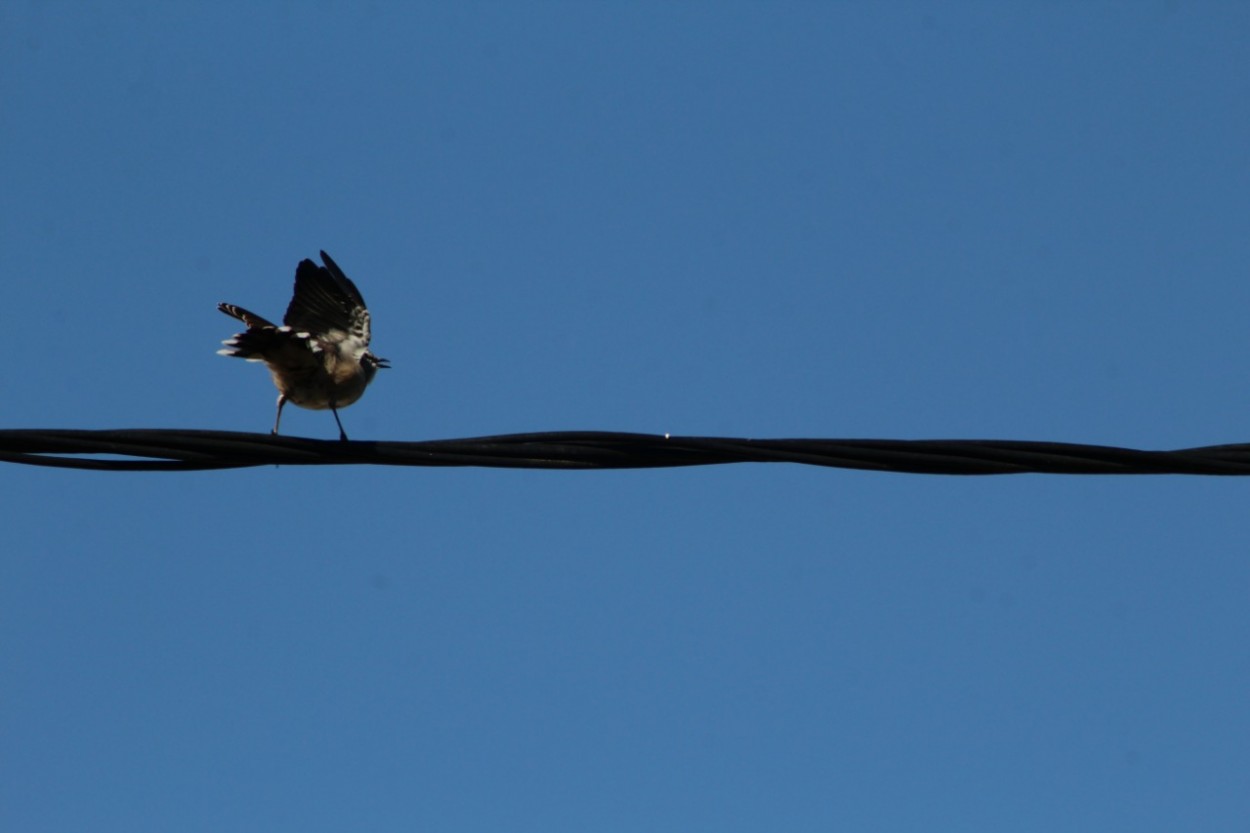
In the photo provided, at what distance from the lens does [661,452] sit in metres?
5.04

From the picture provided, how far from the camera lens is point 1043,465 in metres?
4.94

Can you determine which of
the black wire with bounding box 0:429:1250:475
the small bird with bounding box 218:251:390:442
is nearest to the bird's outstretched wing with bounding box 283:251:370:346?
the small bird with bounding box 218:251:390:442

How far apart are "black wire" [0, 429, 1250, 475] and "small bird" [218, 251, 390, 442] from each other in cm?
266

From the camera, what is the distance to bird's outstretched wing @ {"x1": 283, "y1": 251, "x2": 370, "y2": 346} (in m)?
9.24

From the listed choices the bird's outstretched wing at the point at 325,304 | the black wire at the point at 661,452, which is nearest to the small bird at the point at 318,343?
the bird's outstretched wing at the point at 325,304

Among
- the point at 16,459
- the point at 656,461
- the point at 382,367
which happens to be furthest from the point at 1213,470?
the point at 382,367

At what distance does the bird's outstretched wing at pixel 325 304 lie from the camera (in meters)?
9.24

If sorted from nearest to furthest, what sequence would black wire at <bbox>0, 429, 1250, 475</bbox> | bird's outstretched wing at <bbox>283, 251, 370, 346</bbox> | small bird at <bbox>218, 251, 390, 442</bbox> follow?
black wire at <bbox>0, 429, 1250, 475</bbox> < small bird at <bbox>218, 251, 390, 442</bbox> < bird's outstretched wing at <bbox>283, 251, 370, 346</bbox>

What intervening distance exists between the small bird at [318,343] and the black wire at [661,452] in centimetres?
266

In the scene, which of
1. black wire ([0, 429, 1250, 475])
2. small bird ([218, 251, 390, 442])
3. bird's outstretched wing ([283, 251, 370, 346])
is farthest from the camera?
bird's outstretched wing ([283, 251, 370, 346])

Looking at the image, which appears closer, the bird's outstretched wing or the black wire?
the black wire

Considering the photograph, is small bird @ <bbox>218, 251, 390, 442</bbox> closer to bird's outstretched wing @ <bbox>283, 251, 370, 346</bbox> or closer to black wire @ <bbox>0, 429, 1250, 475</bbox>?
bird's outstretched wing @ <bbox>283, 251, 370, 346</bbox>

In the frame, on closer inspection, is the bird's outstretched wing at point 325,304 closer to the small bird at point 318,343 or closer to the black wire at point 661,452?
the small bird at point 318,343

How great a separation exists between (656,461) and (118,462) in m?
1.84
